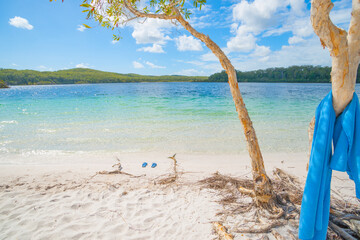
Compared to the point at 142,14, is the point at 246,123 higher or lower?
lower

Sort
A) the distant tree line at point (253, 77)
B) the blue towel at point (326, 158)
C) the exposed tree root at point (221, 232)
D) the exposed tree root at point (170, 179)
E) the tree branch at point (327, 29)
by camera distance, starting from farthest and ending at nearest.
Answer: the distant tree line at point (253, 77) < the exposed tree root at point (170, 179) < the exposed tree root at point (221, 232) < the blue towel at point (326, 158) < the tree branch at point (327, 29)

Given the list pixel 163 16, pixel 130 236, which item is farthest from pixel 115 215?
pixel 163 16

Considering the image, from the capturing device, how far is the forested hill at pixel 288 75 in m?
76.8

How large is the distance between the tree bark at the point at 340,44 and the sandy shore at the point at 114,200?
226cm

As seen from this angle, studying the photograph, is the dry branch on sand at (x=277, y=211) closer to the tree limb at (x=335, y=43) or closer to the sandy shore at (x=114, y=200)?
the sandy shore at (x=114, y=200)

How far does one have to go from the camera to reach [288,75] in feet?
299

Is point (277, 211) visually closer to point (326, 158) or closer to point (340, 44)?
point (326, 158)

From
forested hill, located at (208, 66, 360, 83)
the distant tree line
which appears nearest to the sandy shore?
the distant tree line

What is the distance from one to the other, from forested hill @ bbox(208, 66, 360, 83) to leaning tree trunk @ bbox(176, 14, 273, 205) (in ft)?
294

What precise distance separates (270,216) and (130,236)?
2.21 meters

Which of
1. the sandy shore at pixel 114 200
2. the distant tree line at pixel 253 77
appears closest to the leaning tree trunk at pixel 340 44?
the sandy shore at pixel 114 200

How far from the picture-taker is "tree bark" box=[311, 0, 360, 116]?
77.4 inches

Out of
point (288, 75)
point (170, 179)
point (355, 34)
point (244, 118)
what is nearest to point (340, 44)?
point (355, 34)

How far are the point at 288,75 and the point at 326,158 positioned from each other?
105378 mm
